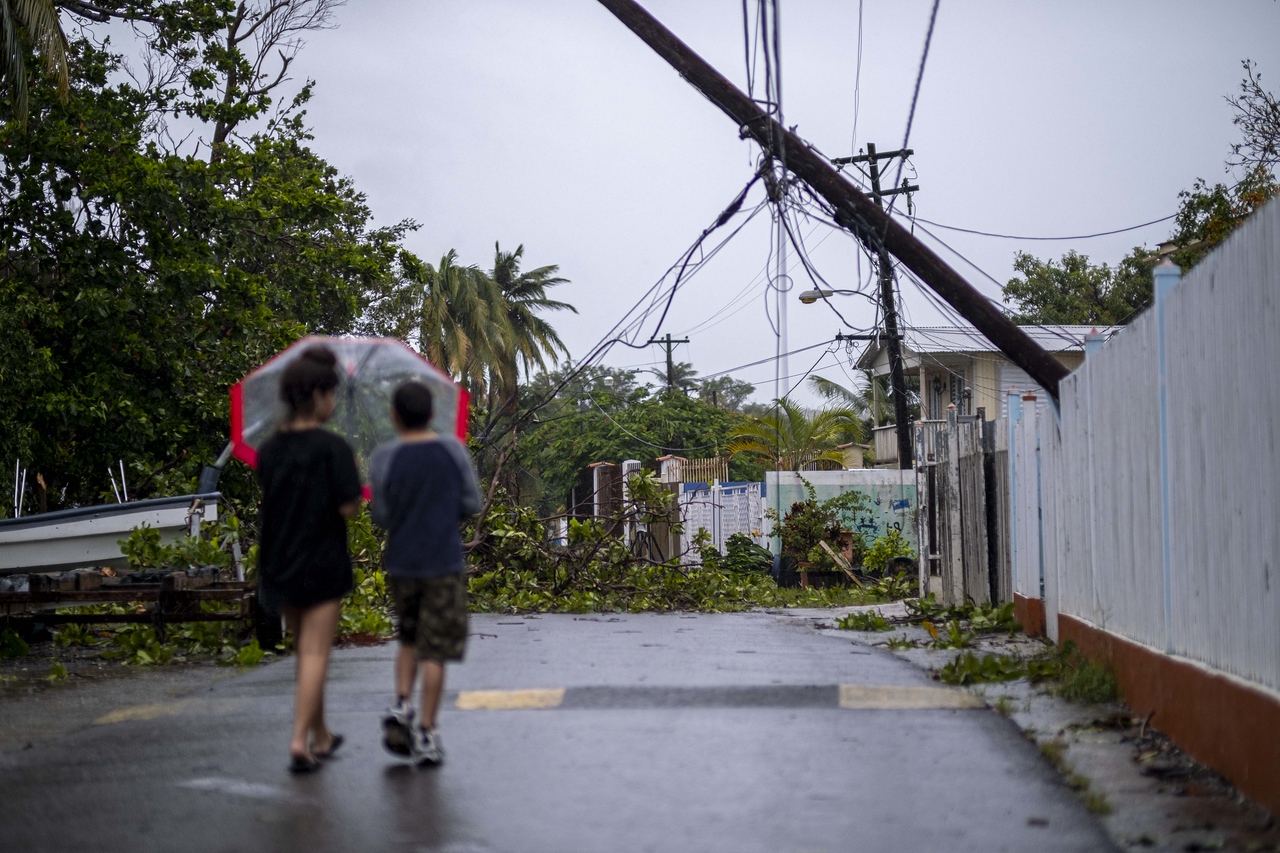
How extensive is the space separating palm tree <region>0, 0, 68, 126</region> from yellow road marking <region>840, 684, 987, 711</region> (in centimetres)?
1258

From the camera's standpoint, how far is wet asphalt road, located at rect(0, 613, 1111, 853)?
4.30 meters

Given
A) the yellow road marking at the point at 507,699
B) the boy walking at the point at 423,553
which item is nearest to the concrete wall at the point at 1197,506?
the boy walking at the point at 423,553

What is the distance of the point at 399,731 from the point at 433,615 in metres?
0.48

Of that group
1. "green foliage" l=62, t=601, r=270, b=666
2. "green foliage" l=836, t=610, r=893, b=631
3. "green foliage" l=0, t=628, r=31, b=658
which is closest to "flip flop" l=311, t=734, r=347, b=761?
"green foliage" l=62, t=601, r=270, b=666

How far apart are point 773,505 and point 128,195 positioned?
16.8m

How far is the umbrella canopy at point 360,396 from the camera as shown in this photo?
639 cm

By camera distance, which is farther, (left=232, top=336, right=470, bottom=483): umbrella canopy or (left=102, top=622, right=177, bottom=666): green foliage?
(left=102, top=622, right=177, bottom=666): green foliage

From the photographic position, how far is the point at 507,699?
7.21 m

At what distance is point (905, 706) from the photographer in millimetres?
7016

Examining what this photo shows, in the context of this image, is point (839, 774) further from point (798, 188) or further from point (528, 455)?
point (528, 455)

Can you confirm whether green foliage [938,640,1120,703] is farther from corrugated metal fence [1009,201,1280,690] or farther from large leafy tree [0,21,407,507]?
large leafy tree [0,21,407,507]

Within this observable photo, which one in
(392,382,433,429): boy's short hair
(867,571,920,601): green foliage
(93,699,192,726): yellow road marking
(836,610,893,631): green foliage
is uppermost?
(392,382,433,429): boy's short hair

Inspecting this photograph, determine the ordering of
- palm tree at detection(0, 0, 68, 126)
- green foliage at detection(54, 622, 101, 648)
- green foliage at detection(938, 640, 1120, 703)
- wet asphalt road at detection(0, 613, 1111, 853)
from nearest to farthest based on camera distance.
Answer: wet asphalt road at detection(0, 613, 1111, 853), green foliage at detection(938, 640, 1120, 703), green foliage at detection(54, 622, 101, 648), palm tree at detection(0, 0, 68, 126)

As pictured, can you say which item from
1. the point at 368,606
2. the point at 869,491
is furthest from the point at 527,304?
the point at 368,606
